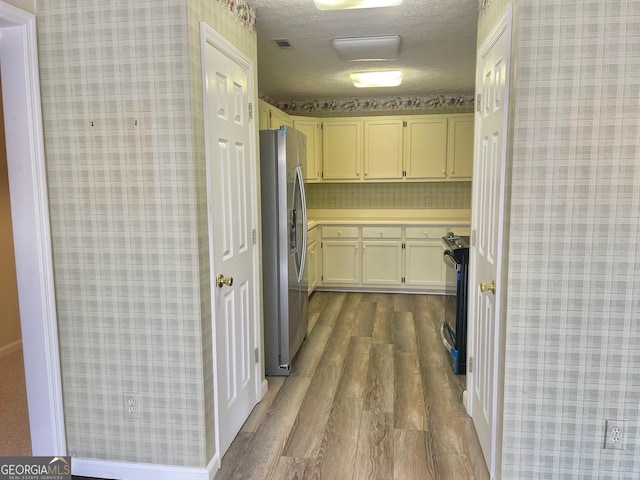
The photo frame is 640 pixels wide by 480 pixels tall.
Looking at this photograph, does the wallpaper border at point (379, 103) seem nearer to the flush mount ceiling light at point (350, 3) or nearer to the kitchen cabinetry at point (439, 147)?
the kitchen cabinetry at point (439, 147)

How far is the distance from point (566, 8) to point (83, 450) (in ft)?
9.21

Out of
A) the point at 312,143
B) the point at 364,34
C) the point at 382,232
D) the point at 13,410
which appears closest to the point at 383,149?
the point at 312,143

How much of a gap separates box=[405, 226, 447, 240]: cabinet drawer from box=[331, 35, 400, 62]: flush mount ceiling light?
2.33 metres

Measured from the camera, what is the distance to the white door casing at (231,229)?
216 centimetres

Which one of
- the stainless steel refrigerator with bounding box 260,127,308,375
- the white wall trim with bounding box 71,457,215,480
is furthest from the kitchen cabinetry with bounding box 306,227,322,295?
the white wall trim with bounding box 71,457,215,480

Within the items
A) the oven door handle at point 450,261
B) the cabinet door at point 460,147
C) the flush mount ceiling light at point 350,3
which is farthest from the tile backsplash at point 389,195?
the flush mount ceiling light at point 350,3

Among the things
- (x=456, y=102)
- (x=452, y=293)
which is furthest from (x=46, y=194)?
(x=456, y=102)

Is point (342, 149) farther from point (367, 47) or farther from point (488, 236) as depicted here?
point (488, 236)

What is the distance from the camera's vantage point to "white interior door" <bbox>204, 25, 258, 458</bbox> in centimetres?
218

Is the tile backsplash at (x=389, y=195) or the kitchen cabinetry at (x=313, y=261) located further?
the tile backsplash at (x=389, y=195)

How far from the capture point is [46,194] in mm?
2066

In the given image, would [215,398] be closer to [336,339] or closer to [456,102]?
[336,339]

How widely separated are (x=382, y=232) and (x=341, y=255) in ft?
1.91

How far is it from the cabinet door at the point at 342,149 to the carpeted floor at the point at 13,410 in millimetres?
3804
